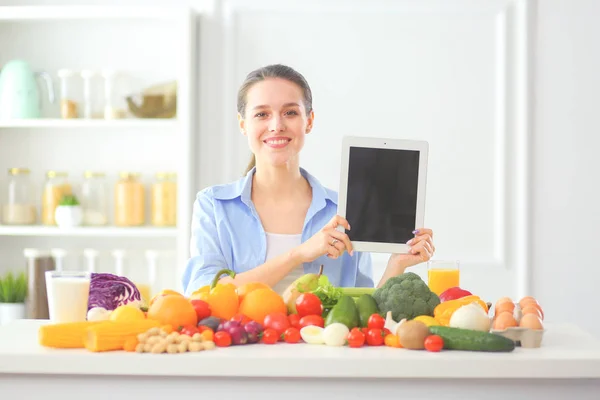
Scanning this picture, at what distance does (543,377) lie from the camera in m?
1.47

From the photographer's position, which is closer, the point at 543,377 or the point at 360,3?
the point at 543,377

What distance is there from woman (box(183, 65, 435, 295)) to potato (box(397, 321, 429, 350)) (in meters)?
0.71

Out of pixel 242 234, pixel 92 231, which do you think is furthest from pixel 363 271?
pixel 92 231

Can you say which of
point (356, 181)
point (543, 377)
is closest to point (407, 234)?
point (356, 181)

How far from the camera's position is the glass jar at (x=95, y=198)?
12.5 feet

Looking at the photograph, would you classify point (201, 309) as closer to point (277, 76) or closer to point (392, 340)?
point (392, 340)

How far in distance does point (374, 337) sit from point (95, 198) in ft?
8.16

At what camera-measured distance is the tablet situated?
6.88 ft

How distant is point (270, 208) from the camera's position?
8.29ft

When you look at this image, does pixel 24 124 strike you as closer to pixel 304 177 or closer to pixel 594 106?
pixel 304 177

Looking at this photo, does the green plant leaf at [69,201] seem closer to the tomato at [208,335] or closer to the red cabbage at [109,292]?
the red cabbage at [109,292]

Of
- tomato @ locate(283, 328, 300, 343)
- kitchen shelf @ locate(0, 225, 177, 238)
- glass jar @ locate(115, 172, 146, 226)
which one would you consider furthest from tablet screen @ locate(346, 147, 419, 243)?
glass jar @ locate(115, 172, 146, 226)

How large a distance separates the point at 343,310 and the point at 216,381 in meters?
0.29

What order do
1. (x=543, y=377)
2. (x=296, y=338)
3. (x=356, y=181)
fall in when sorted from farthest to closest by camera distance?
(x=356, y=181) < (x=296, y=338) < (x=543, y=377)
